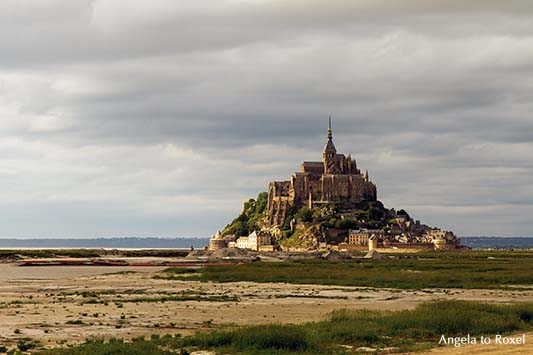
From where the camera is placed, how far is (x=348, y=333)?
31781 mm

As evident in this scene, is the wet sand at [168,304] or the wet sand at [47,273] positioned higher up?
the wet sand at [47,273]

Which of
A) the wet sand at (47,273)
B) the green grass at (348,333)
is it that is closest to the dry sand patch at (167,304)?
the green grass at (348,333)

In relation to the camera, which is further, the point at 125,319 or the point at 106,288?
the point at 106,288

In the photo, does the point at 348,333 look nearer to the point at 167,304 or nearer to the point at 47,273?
the point at 167,304

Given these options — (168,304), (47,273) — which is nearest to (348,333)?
(168,304)

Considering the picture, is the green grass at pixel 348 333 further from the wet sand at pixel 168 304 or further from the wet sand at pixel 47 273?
the wet sand at pixel 47 273

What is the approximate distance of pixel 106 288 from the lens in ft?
201

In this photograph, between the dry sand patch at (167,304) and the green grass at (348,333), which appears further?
the dry sand patch at (167,304)

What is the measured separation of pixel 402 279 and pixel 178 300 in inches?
1235

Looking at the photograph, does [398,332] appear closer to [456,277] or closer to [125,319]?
[125,319]

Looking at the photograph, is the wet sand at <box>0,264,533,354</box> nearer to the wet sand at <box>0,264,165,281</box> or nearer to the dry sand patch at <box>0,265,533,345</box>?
A: the dry sand patch at <box>0,265,533,345</box>

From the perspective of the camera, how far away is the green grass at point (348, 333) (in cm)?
2788

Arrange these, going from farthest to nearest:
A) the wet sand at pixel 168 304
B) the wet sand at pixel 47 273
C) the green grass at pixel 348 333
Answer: the wet sand at pixel 47 273 < the wet sand at pixel 168 304 < the green grass at pixel 348 333

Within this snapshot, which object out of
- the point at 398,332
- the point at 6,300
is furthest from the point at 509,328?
the point at 6,300
